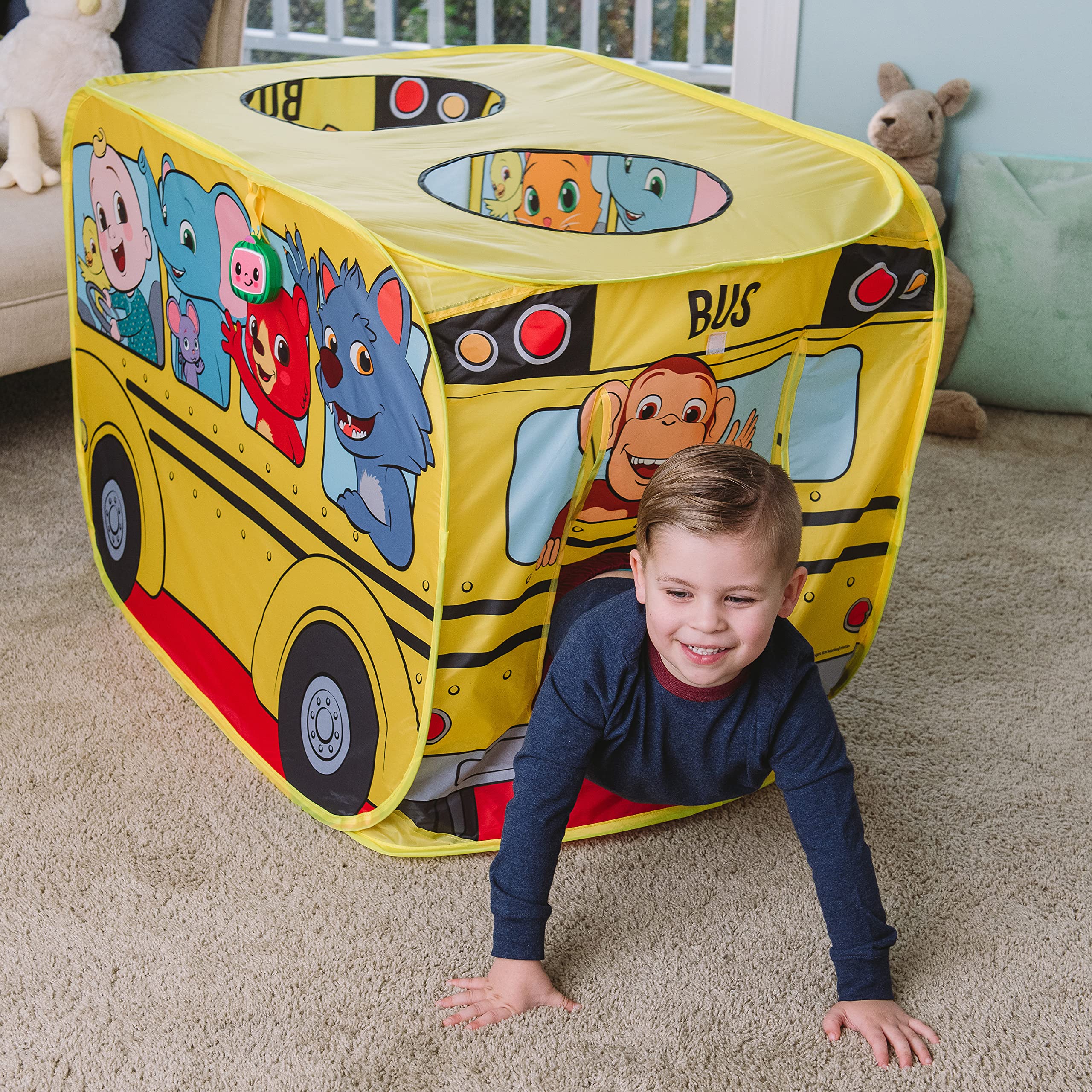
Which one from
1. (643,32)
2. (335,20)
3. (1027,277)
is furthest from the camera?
(335,20)

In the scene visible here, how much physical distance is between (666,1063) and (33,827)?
65 cm

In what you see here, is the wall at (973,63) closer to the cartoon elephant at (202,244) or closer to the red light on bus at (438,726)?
the cartoon elephant at (202,244)

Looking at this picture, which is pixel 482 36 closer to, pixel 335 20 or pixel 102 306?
pixel 335 20

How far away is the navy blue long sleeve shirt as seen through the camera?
3.19ft

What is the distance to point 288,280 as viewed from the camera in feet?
3.57

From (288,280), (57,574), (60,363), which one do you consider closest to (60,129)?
(60,363)

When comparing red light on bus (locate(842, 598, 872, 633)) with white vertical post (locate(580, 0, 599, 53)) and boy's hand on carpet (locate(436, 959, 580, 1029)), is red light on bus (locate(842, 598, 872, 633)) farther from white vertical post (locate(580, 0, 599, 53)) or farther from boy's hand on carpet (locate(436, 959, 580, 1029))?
white vertical post (locate(580, 0, 599, 53))

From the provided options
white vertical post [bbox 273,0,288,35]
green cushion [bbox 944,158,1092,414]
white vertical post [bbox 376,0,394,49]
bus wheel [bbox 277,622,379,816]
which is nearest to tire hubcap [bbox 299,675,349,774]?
bus wheel [bbox 277,622,379,816]

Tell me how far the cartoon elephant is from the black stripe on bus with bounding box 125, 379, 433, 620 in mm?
56

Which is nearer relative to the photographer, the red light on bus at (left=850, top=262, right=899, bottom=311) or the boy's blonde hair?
the boy's blonde hair

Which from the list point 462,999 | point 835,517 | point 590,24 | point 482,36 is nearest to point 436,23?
point 482,36

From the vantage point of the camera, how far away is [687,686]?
0.97 meters

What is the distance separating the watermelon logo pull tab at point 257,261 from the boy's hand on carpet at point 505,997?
24.7 inches

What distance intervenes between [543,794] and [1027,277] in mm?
1510
